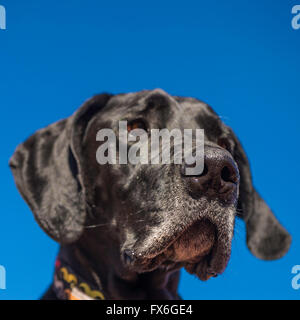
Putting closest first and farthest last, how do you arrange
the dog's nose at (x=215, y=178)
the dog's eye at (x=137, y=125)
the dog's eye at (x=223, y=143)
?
1. the dog's nose at (x=215, y=178)
2. the dog's eye at (x=137, y=125)
3. the dog's eye at (x=223, y=143)

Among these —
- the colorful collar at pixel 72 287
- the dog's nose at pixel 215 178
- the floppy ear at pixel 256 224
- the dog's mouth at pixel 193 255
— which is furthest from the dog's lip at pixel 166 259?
the floppy ear at pixel 256 224

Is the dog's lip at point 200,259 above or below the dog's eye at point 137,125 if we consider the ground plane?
below

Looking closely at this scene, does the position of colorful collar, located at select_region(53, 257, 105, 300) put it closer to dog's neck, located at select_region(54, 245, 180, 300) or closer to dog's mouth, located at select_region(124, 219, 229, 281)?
dog's neck, located at select_region(54, 245, 180, 300)

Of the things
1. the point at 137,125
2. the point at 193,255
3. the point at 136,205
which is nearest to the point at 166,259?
the point at 193,255

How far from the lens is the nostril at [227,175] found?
2494 mm

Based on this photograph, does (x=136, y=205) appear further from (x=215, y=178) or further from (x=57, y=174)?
(x=57, y=174)

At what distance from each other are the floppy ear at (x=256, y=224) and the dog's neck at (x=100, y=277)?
1.02 m

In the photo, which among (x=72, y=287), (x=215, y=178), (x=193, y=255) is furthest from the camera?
(x=72, y=287)

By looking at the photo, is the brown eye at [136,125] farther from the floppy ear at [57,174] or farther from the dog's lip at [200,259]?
the dog's lip at [200,259]

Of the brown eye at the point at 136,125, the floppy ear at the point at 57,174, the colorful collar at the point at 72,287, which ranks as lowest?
the colorful collar at the point at 72,287

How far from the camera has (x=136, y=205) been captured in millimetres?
2959

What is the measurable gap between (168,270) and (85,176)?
3.24 feet

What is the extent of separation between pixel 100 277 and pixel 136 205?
2.77 feet

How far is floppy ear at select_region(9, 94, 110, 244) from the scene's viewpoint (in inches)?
133
